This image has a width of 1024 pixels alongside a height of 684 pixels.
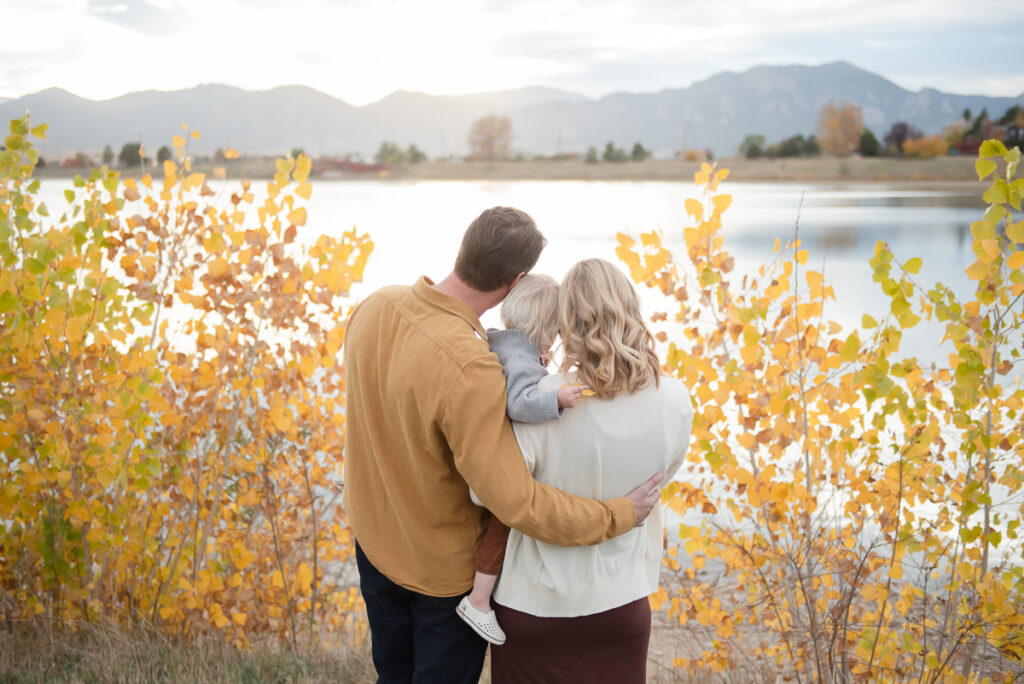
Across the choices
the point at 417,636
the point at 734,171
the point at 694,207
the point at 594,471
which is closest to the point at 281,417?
the point at 417,636

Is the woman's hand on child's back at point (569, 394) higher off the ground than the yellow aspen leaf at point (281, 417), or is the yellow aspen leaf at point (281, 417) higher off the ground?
the woman's hand on child's back at point (569, 394)

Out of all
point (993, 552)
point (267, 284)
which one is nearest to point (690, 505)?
point (267, 284)

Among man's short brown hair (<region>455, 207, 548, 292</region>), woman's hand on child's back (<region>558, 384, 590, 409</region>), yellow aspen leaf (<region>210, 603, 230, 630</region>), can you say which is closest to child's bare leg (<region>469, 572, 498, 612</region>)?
woman's hand on child's back (<region>558, 384, 590, 409</region>)

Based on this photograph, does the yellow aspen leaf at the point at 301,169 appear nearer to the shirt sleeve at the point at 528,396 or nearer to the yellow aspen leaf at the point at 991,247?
the shirt sleeve at the point at 528,396

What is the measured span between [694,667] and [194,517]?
233cm

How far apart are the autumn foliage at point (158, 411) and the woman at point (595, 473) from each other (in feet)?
5.09

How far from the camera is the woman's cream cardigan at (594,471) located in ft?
6.73

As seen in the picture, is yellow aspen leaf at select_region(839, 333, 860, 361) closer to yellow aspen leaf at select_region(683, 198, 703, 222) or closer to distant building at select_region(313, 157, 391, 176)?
yellow aspen leaf at select_region(683, 198, 703, 222)

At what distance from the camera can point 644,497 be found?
2.14 meters

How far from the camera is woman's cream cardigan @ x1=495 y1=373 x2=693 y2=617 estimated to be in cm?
205

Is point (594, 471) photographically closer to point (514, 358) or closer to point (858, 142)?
point (514, 358)

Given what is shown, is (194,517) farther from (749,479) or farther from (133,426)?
(749,479)

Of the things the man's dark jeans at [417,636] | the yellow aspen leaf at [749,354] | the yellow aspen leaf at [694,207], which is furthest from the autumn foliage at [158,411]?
the yellow aspen leaf at [749,354]

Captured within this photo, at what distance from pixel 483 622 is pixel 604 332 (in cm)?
85
